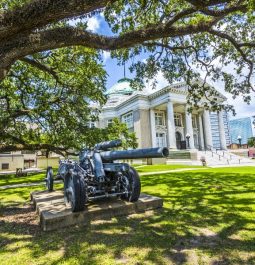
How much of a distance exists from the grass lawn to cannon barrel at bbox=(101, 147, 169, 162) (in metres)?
1.41

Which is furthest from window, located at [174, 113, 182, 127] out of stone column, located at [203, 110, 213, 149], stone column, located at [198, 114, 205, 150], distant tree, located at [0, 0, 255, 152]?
distant tree, located at [0, 0, 255, 152]

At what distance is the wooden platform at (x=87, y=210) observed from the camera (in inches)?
195

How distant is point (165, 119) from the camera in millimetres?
41969

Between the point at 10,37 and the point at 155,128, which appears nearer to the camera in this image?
the point at 10,37

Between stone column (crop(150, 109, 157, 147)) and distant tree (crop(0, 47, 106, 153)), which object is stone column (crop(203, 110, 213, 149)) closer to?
stone column (crop(150, 109, 157, 147))

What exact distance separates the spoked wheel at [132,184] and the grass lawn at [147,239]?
51cm

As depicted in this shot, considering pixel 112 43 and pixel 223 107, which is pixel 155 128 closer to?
pixel 223 107

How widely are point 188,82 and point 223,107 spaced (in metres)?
1.97

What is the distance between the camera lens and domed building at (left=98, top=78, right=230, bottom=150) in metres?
36.8

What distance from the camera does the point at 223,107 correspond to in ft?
34.7

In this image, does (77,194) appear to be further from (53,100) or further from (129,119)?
(129,119)

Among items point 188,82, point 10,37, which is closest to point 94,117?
point 188,82

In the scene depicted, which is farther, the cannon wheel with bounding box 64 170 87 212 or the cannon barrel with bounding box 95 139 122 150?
the cannon barrel with bounding box 95 139 122 150

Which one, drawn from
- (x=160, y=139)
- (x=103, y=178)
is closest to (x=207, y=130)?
(x=160, y=139)
